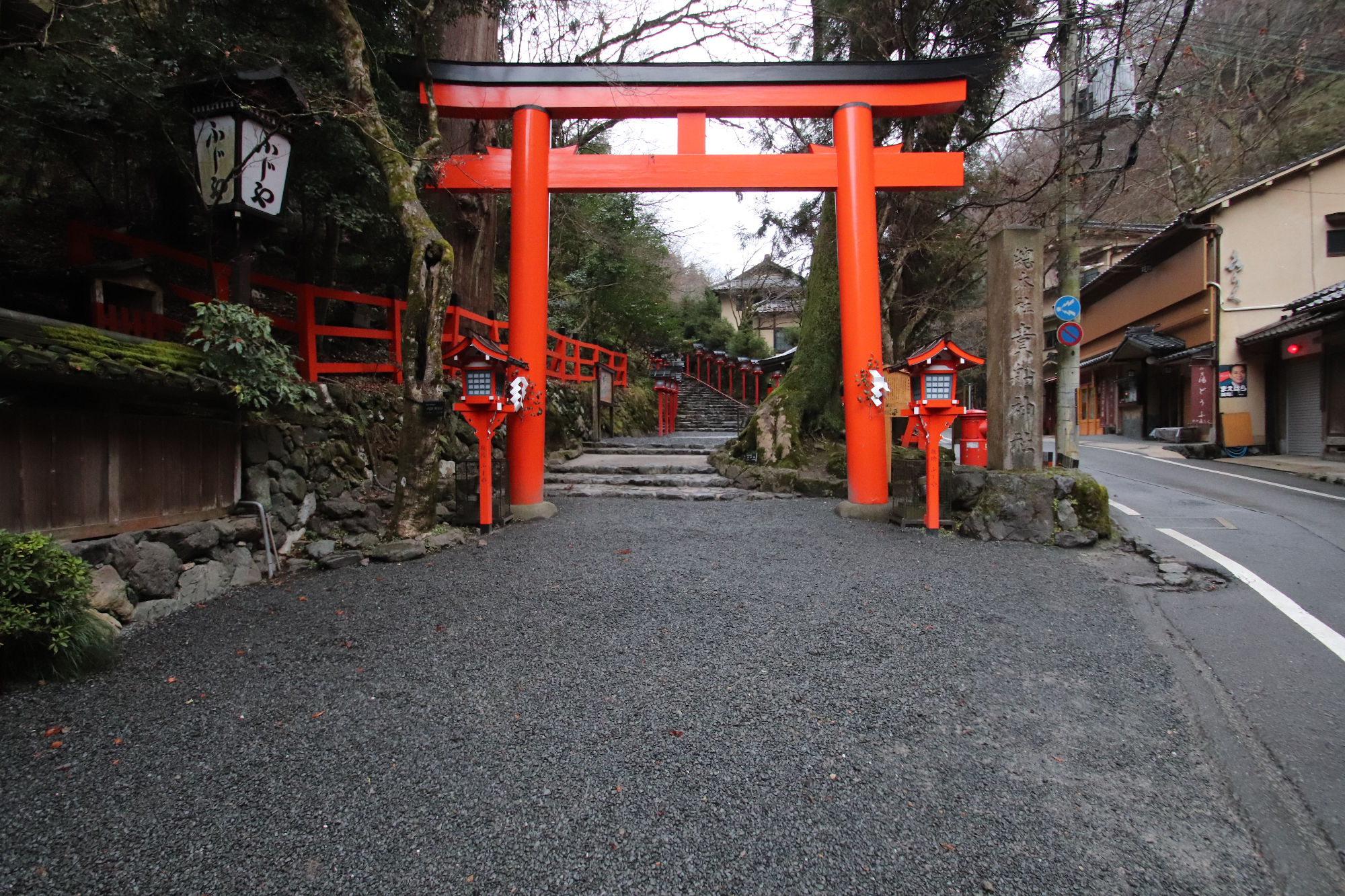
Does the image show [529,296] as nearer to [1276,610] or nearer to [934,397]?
[934,397]

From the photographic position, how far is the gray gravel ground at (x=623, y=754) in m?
2.01

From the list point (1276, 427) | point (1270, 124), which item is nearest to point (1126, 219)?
point (1270, 124)

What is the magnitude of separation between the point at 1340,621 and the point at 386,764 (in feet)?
19.1

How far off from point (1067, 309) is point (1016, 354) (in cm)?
197

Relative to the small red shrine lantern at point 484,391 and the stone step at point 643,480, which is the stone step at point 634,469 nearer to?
the stone step at point 643,480

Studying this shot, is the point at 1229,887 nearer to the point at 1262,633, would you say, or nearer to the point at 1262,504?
the point at 1262,633

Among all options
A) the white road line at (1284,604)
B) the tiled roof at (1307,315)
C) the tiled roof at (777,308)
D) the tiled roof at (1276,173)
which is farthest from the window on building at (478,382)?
the tiled roof at (777,308)

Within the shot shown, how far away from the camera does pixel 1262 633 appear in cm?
408

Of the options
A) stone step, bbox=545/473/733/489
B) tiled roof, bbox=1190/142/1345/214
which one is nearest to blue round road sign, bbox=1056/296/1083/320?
stone step, bbox=545/473/733/489

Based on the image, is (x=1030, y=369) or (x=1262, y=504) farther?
(x=1262, y=504)

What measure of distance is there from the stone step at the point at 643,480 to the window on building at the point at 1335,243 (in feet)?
55.1

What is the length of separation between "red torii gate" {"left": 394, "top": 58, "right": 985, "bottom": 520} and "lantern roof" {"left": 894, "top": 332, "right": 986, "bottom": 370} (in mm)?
831

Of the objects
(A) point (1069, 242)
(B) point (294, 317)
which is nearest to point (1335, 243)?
(A) point (1069, 242)

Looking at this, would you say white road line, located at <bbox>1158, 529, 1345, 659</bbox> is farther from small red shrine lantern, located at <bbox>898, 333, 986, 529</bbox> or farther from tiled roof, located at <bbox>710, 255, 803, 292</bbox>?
tiled roof, located at <bbox>710, 255, 803, 292</bbox>
